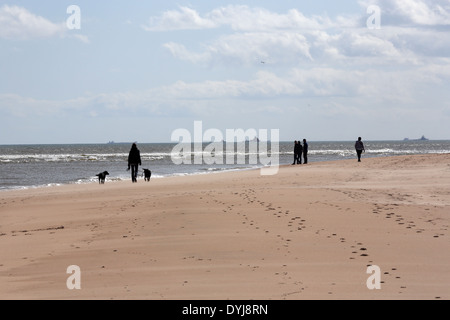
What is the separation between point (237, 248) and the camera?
9.88 meters

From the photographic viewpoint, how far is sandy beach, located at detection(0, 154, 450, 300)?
7516mm

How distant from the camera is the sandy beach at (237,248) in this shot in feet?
24.7

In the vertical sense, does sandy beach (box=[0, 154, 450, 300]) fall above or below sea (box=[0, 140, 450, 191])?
above

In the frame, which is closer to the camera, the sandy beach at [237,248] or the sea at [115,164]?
the sandy beach at [237,248]

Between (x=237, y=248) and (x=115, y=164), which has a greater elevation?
(x=237, y=248)

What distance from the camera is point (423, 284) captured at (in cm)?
749

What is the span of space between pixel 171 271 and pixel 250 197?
895cm

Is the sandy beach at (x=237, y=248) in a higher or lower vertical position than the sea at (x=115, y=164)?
higher

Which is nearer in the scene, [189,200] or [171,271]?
[171,271]

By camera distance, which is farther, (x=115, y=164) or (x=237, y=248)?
(x=115, y=164)

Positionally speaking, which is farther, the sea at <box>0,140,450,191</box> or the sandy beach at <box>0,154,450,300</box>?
the sea at <box>0,140,450,191</box>
